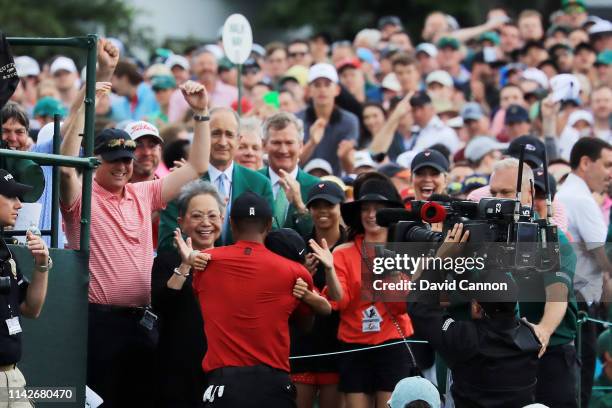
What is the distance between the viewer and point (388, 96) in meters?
16.8

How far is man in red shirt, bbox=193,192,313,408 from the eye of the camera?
8.20m

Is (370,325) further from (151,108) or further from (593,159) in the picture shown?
(151,108)

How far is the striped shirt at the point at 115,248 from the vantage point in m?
8.70

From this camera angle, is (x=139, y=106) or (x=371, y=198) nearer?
(x=371, y=198)

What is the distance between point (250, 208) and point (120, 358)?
4.28 feet

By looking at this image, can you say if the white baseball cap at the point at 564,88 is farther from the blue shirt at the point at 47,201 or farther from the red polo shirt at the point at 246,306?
the blue shirt at the point at 47,201

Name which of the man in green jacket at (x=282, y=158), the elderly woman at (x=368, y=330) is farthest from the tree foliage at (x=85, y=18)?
the elderly woman at (x=368, y=330)

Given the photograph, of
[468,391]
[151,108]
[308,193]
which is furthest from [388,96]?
[468,391]

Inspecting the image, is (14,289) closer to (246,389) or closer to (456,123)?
(246,389)

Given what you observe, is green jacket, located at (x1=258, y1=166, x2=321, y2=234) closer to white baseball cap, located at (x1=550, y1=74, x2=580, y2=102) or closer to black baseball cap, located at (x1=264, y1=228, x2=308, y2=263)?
black baseball cap, located at (x1=264, y1=228, x2=308, y2=263)

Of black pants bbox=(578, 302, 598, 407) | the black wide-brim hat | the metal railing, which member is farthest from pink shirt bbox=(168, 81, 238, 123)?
the metal railing

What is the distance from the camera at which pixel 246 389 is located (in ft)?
26.8

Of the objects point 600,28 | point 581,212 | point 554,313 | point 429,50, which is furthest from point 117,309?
point 600,28

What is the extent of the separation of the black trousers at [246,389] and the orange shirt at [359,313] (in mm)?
980
